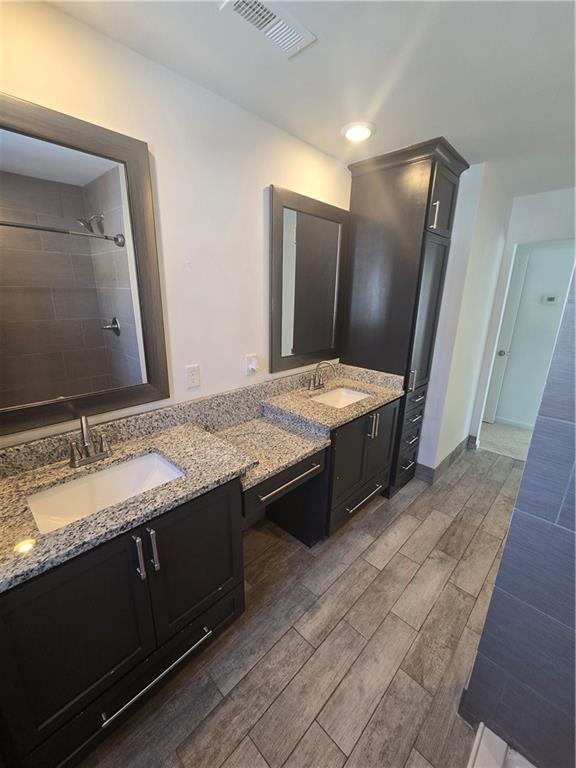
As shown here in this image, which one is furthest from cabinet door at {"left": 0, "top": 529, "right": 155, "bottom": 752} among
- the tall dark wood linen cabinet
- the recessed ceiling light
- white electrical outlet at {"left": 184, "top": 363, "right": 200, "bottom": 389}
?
the recessed ceiling light

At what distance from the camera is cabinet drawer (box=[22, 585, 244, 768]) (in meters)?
0.94

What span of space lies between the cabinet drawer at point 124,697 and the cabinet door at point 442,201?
2408 mm

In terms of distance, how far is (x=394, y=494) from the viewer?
8.07 feet

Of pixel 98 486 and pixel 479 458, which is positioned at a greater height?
pixel 98 486

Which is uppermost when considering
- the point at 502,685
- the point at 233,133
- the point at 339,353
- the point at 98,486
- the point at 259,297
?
the point at 233,133

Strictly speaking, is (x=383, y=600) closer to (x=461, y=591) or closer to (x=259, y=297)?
(x=461, y=591)

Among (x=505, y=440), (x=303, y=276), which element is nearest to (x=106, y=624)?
(x=303, y=276)

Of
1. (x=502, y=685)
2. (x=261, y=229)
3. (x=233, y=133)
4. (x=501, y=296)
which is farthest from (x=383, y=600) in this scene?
(x=501, y=296)

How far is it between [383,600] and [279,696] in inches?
26.5

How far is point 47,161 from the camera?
3.62 ft

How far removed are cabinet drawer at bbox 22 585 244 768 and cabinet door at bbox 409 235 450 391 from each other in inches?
72.4

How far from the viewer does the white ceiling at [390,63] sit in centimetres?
101

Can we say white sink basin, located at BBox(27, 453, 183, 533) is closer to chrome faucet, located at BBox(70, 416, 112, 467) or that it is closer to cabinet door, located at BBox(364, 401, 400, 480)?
chrome faucet, located at BBox(70, 416, 112, 467)

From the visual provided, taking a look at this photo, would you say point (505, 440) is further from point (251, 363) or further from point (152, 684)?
point (152, 684)
